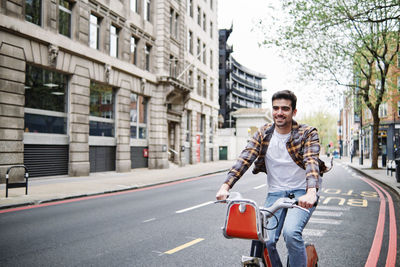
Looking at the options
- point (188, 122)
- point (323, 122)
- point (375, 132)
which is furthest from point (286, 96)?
point (323, 122)

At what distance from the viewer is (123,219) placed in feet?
26.5

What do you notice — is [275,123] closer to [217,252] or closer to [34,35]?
[217,252]

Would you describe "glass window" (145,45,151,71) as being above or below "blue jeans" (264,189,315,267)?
above

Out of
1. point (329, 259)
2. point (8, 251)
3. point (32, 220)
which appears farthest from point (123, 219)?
point (329, 259)

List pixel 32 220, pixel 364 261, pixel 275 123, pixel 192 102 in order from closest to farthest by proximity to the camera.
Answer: pixel 275 123, pixel 364 261, pixel 32 220, pixel 192 102

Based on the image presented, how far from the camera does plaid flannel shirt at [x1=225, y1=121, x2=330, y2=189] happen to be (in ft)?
10.3

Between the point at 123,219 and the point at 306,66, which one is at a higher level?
the point at 306,66

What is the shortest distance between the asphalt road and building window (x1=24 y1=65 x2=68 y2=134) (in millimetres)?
6819

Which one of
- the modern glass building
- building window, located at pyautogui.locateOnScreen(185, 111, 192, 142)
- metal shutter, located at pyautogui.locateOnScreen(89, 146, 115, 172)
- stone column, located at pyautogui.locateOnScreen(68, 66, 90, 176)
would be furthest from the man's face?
the modern glass building

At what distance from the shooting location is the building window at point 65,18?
690 inches

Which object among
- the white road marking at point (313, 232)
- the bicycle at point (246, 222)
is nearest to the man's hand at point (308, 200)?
the bicycle at point (246, 222)

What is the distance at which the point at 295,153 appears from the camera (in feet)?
11.0

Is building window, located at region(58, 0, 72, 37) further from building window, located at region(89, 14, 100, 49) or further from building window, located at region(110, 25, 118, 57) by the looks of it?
building window, located at region(110, 25, 118, 57)

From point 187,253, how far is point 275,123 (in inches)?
110
